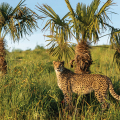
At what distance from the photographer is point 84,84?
4.16 m

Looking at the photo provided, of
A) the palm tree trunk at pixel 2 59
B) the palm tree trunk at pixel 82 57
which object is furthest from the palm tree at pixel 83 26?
the palm tree trunk at pixel 2 59

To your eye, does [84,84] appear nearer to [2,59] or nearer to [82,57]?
[82,57]

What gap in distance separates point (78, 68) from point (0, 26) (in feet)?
11.7

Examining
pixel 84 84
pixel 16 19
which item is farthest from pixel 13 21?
pixel 84 84

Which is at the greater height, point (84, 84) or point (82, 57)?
point (82, 57)

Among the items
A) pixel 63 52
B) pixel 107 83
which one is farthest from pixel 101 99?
pixel 63 52

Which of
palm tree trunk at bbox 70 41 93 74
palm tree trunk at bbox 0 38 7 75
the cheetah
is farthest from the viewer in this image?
palm tree trunk at bbox 0 38 7 75

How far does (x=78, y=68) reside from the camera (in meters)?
5.37

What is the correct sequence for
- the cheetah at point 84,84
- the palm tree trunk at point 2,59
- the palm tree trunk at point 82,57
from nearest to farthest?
the cheetah at point 84,84, the palm tree trunk at point 82,57, the palm tree trunk at point 2,59

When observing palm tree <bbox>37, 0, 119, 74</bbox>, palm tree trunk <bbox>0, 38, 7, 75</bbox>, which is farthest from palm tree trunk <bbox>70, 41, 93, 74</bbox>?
palm tree trunk <bbox>0, 38, 7, 75</bbox>

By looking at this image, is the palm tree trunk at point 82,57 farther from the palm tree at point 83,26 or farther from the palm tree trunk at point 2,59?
the palm tree trunk at point 2,59

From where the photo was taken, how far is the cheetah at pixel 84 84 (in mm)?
4039

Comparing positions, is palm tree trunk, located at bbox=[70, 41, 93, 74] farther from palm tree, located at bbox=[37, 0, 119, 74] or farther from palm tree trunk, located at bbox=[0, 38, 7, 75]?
palm tree trunk, located at bbox=[0, 38, 7, 75]

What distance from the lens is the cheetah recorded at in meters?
4.04
